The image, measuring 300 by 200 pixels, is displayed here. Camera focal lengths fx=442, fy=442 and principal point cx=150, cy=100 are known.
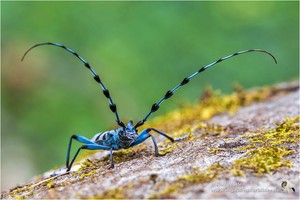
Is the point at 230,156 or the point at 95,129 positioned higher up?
the point at 95,129

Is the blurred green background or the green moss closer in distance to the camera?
the green moss

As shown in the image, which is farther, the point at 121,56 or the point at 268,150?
the point at 121,56

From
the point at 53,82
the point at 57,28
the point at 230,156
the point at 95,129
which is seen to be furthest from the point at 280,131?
the point at 57,28

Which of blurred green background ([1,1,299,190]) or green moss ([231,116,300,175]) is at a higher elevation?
blurred green background ([1,1,299,190])

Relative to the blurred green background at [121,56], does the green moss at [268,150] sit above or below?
below

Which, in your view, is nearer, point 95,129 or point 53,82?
point 95,129

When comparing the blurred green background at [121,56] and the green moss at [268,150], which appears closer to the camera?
the green moss at [268,150]

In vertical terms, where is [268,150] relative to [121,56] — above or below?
below

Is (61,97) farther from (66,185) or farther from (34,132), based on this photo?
(66,185)
